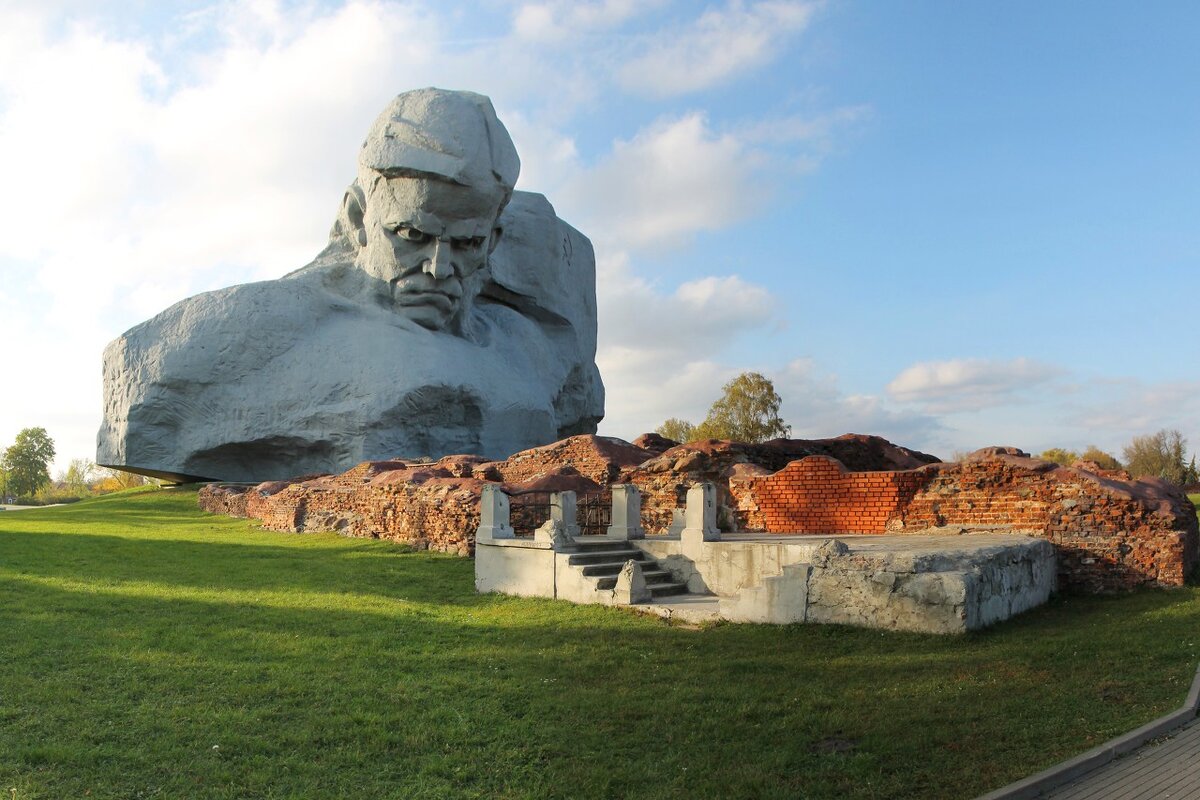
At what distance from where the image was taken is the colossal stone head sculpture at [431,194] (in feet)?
86.8

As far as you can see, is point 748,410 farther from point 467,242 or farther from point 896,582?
point 896,582

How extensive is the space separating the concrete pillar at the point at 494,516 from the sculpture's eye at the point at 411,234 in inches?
708

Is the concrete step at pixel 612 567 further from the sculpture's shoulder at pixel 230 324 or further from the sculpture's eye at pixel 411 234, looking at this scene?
the sculpture's shoulder at pixel 230 324

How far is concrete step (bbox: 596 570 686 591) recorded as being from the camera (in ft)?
30.3

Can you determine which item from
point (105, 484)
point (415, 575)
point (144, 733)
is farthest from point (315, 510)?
point (105, 484)

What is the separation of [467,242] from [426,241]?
4.22ft

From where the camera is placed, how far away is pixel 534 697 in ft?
19.0

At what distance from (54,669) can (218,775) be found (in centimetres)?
267

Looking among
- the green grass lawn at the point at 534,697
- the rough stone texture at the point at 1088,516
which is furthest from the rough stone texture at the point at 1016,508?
the green grass lawn at the point at 534,697

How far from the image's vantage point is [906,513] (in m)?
10.7

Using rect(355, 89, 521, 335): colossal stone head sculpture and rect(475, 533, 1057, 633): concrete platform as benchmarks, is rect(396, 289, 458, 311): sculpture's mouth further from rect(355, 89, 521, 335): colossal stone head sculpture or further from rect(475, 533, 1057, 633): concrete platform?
rect(475, 533, 1057, 633): concrete platform

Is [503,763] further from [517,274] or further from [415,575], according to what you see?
[517,274]

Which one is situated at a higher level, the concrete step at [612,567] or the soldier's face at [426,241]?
the soldier's face at [426,241]

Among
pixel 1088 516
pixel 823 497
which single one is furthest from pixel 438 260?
pixel 1088 516
